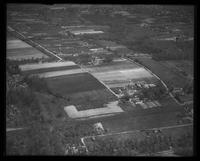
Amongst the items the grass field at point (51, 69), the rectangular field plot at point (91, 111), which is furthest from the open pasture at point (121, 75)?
the rectangular field plot at point (91, 111)

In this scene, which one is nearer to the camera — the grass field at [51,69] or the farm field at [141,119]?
the farm field at [141,119]

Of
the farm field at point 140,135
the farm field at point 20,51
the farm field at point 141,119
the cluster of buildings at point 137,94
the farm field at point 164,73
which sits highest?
the farm field at point 20,51

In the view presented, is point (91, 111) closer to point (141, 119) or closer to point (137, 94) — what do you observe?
point (141, 119)

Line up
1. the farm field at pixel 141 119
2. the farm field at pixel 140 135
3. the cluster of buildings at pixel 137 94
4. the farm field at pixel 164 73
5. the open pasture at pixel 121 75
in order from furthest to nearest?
1. the open pasture at pixel 121 75
2. the farm field at pixel 164 73
3. the cluster of buildings at pixel 137 94
4. the farm field at pixel 141 119
5. the farm field at pixel 140 135

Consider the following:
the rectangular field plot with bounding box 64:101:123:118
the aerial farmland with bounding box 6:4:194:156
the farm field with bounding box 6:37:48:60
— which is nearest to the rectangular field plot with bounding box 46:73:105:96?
the aerial farmland with bounding box 6:4:194:156

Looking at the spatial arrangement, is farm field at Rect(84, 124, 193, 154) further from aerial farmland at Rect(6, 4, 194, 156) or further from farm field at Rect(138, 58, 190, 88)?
farm field at Rect(138, 58, 190, 88)

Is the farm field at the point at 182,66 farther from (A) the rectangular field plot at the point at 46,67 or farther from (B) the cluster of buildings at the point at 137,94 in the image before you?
(A) the rectangular field plot at the point at 46,67
